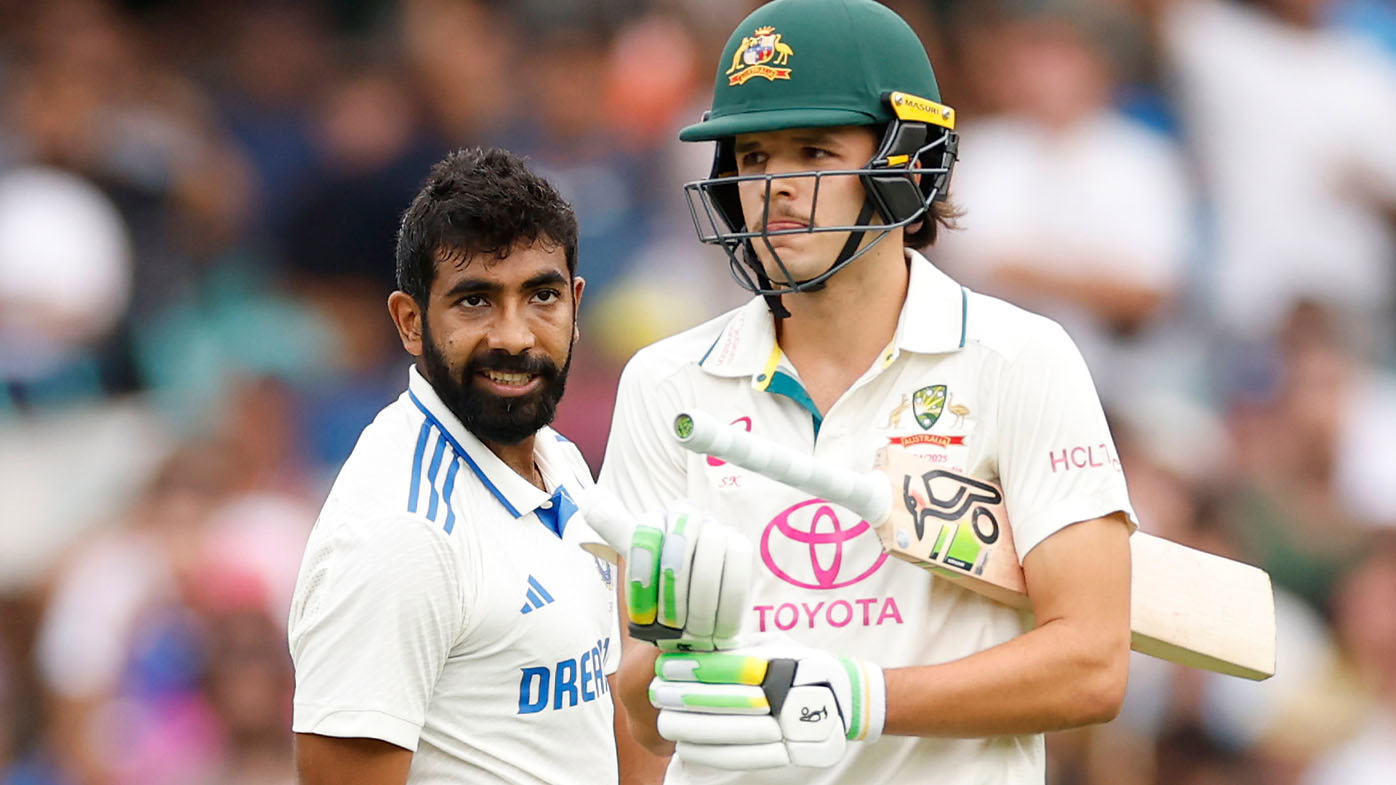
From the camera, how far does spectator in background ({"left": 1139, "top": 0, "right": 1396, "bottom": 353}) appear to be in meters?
6.19

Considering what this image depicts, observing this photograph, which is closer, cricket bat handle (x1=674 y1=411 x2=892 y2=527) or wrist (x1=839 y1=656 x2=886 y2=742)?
cricket bat handle (x1=674 y1=411 x2=892 y2=527)

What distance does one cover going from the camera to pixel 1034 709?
230 cm

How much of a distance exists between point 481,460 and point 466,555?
0.20 meters

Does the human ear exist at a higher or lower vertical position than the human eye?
lower

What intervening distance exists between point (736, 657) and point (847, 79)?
0.82m

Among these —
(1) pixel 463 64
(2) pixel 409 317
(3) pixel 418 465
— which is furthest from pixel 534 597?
(1) pixel 463 64

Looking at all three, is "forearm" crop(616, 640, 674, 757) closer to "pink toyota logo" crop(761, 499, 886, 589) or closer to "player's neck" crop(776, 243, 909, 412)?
"pink toyota logo" crop(761, 499, 886, 589)

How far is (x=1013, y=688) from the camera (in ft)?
7.50

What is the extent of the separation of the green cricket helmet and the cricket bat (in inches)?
13.2

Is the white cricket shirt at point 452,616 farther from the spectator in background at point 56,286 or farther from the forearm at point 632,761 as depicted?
the spectator in background at point 56,286

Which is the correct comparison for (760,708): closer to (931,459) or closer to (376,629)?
(931,459)

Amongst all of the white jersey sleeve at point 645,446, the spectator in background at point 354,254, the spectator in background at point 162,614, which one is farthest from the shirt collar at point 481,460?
the spectator in background at point 354,254

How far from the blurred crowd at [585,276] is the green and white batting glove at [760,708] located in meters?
3.46

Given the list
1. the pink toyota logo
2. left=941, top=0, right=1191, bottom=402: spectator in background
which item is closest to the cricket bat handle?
the pink toyota logo
